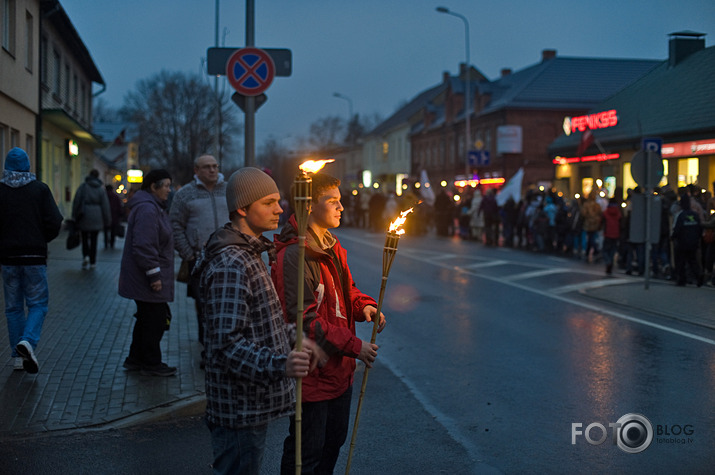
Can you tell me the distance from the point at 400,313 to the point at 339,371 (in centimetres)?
775

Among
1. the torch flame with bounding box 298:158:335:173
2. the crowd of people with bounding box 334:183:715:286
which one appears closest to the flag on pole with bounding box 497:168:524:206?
the crowd of people with bounding box 334:183:715:286

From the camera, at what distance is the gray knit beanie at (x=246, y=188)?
124 inches

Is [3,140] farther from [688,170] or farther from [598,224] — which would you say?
[688,170]

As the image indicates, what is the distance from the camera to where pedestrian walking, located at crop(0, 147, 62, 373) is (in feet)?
22.4

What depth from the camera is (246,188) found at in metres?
3.15

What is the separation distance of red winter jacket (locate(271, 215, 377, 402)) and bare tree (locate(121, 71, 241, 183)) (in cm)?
A: 6791

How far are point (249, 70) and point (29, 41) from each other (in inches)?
508

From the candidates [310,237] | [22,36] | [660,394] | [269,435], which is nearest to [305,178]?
[310,237]

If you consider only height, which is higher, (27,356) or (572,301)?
(27,356)

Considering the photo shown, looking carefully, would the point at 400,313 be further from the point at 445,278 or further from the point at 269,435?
the point at 269,435

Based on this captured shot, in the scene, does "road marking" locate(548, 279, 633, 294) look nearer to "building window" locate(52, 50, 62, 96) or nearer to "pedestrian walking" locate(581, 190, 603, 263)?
"pedestrian walking" locate(581, 190, 603, 263)

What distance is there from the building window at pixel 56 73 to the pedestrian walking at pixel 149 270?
808 inches

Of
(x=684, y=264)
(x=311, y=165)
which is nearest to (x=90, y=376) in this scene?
(x=311, y=165)

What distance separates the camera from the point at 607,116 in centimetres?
3534
